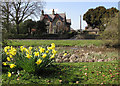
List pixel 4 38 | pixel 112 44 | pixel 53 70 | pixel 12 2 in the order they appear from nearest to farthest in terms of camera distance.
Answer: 1. pixel 53 70
2. pixel 4 38
3. pixel 112 44
4. pixel 12 2

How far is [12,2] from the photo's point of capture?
29641 millimetres

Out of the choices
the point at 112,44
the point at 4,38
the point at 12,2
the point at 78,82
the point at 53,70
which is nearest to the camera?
the point at 78,82

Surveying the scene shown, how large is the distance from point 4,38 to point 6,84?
256 inches

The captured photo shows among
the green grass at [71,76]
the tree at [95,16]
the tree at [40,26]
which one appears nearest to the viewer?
the green grass at [71,76]

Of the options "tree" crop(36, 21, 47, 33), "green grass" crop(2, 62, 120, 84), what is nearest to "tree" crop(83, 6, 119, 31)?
"tree" crop(36, 21, 47, 33)

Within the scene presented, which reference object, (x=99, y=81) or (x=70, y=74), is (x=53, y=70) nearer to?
(x=70, y=74)

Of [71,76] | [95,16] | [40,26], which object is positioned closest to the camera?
[71,76]

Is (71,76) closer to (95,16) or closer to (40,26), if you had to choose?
(40,26)

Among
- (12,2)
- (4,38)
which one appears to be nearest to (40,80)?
(4,38)

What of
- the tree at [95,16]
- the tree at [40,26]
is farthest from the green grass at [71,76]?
the tree at [95,16]

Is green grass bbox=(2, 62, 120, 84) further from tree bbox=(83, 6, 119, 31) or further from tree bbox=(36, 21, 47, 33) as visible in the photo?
tree bbox=(83, 6, 119, 31)

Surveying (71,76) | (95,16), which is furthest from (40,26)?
(71,76)

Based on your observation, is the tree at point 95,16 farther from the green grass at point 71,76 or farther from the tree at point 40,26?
the green grass at point 71,76

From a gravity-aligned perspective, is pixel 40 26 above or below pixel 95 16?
below
